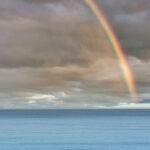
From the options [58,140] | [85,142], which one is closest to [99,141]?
[85,142]

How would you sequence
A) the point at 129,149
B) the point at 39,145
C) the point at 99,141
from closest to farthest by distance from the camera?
the point at 129,149 → the point at 39,145 → the point at 99,141

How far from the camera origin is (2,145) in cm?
6125

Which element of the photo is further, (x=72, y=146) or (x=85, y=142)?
(x=85, y=142)

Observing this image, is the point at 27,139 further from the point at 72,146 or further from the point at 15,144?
the point at 72,146

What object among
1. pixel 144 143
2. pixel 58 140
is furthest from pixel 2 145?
pixel 144 143

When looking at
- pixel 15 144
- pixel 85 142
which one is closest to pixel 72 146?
pixel 85 142

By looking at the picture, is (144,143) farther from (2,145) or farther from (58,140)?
(2,145)

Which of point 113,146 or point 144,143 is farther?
point 144,143

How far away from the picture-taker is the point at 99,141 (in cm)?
6569

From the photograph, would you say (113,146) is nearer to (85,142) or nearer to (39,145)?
(85,142)

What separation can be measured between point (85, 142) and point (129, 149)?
9.77 metres

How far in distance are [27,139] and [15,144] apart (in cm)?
776

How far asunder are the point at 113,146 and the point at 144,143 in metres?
7.21

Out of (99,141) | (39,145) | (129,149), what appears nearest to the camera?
(129,149)
